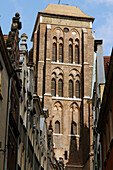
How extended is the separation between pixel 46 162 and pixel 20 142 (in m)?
14.7

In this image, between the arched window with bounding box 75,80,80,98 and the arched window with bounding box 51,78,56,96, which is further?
the arched window with bounding box 75,80,80,98

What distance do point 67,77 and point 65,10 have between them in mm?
12569

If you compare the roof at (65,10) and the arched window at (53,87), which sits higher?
the roof at (65,10)

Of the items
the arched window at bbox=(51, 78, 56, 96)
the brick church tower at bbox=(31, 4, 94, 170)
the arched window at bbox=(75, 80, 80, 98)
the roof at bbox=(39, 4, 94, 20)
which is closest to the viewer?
the brick church tower at bbox=(31, 4, 94, 170)

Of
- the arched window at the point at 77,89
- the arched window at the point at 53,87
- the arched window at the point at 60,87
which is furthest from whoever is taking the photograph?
the arched window at the point at 77,89

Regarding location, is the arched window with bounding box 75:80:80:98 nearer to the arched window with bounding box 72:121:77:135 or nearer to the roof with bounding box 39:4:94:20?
the arched window with bounding box 72:121:77:135

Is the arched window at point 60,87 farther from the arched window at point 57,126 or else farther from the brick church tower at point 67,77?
the arched window at point 57,126

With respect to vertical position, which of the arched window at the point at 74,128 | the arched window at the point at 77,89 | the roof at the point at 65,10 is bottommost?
the arched window at the point at 74,128

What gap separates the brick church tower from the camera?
62.4m

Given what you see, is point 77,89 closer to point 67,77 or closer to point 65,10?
point 67,77

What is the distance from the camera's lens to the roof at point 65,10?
231 feet

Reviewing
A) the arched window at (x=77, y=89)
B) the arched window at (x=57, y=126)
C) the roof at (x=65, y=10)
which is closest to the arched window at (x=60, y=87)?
the arched window at (x=77, y=89)

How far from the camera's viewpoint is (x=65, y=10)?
72562mm

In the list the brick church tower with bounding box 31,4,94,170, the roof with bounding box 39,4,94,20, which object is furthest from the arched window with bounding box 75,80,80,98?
the roof with bounding box 39,4,94,20
